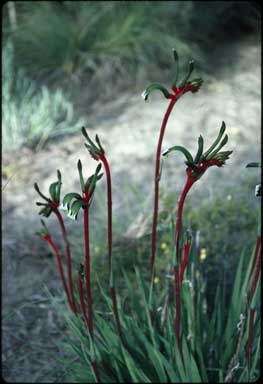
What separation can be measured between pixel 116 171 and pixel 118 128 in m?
0.66

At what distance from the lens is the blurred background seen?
2.48 meters

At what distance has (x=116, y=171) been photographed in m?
3.46

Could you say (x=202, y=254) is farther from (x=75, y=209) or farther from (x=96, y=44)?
(x=96, y=44)

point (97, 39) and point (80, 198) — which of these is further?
point (97, 39)

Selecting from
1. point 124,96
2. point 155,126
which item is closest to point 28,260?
point 155,126

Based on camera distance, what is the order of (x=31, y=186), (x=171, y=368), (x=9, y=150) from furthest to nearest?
1. (x=9, y=150)
2. (x=31, y=186)
3. (x=171, y=368)

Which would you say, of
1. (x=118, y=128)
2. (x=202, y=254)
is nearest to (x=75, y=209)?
(x=202, y=254)

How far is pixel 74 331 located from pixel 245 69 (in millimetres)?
3568

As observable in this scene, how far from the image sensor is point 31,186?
3.51 m

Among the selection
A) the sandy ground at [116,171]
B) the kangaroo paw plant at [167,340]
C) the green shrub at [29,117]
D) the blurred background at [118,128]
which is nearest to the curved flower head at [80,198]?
the kangaroo paw plant at [167,340]

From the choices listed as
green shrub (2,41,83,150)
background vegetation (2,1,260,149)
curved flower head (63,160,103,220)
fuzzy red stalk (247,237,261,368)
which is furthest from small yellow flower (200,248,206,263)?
background vegetation (2,1,260,149)

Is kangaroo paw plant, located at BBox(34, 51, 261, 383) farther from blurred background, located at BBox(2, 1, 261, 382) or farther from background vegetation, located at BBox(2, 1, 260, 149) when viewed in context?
background vegetation, located at BBox(2, 1, 260, 149)

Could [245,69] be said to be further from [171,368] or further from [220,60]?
[171,368]

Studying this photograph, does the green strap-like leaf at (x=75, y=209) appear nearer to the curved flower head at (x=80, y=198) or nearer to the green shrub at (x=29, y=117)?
the curved flower head at (x=80, y=198)
